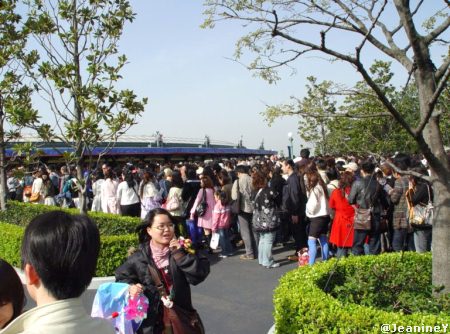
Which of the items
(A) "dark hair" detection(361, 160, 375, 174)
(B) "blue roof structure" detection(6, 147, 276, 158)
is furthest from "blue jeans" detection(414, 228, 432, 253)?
(B) "blue roof structure" detection(6, 147, 276, 158)

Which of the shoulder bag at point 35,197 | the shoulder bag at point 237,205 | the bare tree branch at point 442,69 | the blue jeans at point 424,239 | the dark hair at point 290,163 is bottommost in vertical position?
the shoulder bag at point 35,197

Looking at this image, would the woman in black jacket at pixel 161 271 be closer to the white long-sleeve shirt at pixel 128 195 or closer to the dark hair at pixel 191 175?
the dark hair at pixel 191 175

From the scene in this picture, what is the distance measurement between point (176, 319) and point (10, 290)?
5.11 feet

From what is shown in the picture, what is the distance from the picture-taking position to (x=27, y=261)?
163 cm

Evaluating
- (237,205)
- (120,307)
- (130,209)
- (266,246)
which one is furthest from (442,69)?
(130,209)

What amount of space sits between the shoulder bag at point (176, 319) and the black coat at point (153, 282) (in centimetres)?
3

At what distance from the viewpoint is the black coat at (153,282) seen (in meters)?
3.19

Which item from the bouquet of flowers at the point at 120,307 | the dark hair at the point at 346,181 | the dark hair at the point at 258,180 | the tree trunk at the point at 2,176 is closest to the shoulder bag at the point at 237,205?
the dark hair at the point at 258,180

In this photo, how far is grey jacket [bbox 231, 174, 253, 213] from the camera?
8516 millimetres

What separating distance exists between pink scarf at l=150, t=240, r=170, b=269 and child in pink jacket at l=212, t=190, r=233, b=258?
525 cm

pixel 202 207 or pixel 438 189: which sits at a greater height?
pixel 438 189

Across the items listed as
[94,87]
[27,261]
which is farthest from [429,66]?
[94,87]

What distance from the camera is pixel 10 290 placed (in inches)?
72.9

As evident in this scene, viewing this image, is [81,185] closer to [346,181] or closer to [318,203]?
[318,203]
